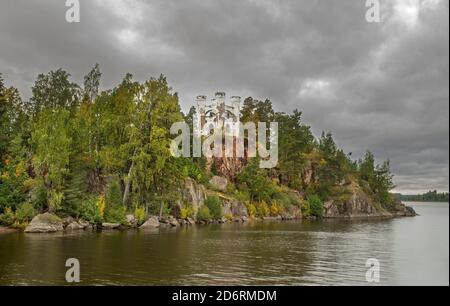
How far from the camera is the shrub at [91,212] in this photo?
177 feet

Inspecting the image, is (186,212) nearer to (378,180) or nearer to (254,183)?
(254,183)

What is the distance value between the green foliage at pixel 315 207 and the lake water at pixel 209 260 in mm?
59184

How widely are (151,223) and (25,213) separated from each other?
1660cm

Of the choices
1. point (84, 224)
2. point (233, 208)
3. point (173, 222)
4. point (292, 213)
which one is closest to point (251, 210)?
point (233, 208)

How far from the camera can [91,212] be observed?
5431 centimetres

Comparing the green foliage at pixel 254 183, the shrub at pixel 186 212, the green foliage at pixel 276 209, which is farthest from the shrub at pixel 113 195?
the green foliage at pixel 276 209

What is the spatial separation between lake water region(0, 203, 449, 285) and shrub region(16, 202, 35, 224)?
560 cm

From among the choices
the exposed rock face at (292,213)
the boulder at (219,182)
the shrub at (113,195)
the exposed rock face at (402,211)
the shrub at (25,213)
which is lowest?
the exposed rock face at (402,211)

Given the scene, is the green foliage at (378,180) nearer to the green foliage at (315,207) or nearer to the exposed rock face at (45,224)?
the green foliage at (315,207)

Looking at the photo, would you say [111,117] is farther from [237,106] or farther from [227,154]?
[237,106]

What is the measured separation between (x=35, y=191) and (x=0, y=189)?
3737 millimetres
